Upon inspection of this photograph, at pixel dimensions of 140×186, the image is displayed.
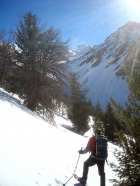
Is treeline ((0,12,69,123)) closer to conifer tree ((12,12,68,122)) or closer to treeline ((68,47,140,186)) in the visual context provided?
conifer tree ((12,12,68,122))

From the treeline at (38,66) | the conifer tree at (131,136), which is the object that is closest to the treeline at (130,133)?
the conifer tree at (131,136)

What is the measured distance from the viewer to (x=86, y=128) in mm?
24922

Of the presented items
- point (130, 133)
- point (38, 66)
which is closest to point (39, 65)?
point (38, 66)

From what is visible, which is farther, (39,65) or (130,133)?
(39,65)

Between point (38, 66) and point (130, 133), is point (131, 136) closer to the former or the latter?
point (130, 133)

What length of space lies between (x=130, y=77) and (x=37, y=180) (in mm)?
3185

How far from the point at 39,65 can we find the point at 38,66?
0.16 meters

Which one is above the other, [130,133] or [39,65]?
[39,65]

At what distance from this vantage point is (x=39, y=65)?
44.0ft

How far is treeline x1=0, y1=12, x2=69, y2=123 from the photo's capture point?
44.9 feet

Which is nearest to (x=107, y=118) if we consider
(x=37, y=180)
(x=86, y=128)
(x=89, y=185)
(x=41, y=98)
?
(x=86, y=128)

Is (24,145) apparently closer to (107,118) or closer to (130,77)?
(130,77)

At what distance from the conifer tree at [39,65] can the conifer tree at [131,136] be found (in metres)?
9.69

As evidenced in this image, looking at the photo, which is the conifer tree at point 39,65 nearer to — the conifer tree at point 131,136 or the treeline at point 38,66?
the treeline at point 38,66
